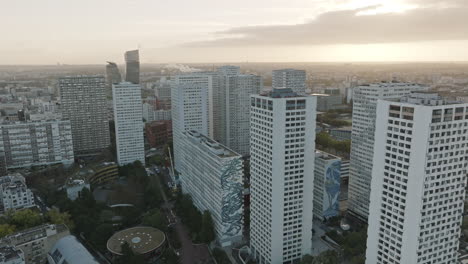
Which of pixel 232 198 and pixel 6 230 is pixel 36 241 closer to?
pixel 6 230

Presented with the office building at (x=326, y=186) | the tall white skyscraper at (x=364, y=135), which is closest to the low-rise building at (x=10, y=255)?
the office building at (x=326, y=186)

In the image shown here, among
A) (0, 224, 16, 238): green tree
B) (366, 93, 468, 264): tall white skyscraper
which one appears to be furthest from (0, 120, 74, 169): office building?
(366, 93, 468, 264): tall white skyscraper

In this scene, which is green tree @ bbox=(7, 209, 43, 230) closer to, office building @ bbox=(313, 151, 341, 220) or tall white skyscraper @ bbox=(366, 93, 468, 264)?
office building @ bbox=(313, 151, 341, 220)

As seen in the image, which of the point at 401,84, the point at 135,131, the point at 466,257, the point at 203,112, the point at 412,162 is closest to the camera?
the point at 412,162

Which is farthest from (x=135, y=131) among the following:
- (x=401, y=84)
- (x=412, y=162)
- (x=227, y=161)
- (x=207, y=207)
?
(x=412, y=162)

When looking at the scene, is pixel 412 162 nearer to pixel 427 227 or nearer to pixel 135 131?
pixel 427 227

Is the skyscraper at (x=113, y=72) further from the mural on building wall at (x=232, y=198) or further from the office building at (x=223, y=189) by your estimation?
the mural on building wall at (x=232, y=198)
